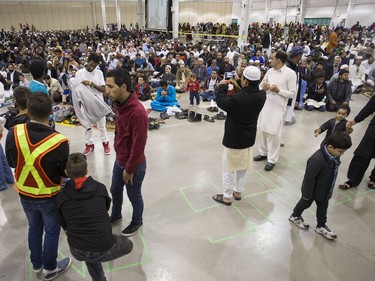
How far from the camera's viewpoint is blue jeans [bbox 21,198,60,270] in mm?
2035

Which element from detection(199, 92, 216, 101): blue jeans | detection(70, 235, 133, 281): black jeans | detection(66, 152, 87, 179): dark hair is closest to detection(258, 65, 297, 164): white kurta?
detection(70, 235, 133, 281): black jeans

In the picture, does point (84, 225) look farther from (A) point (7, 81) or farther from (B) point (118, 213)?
(A) point (7, 81)

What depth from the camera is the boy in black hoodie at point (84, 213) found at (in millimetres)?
1753

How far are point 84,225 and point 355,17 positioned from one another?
27.0 meters

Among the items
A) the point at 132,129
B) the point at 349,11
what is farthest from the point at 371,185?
the point at 349,11

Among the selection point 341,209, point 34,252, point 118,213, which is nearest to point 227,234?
point 118,213

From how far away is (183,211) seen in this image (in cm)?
330

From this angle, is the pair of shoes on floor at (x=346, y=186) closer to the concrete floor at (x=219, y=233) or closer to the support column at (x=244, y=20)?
the concrete floor at (x=219, y=233)

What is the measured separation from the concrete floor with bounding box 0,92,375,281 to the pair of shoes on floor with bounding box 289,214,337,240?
0.17ft

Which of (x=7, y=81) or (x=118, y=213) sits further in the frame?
(x=7, y=81)

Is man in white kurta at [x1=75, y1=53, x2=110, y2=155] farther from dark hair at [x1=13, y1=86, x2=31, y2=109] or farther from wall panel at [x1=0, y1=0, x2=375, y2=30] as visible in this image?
wall panel at [x1=0, y1=0, x2=375, y2=30]

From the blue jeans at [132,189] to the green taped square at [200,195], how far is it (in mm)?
794

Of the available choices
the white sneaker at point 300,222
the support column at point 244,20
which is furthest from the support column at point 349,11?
the white sneaker at point 300,222

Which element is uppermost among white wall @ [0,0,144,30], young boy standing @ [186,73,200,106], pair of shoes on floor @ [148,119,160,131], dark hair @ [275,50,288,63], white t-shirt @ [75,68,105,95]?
white wall @ [0,0,144,30]
